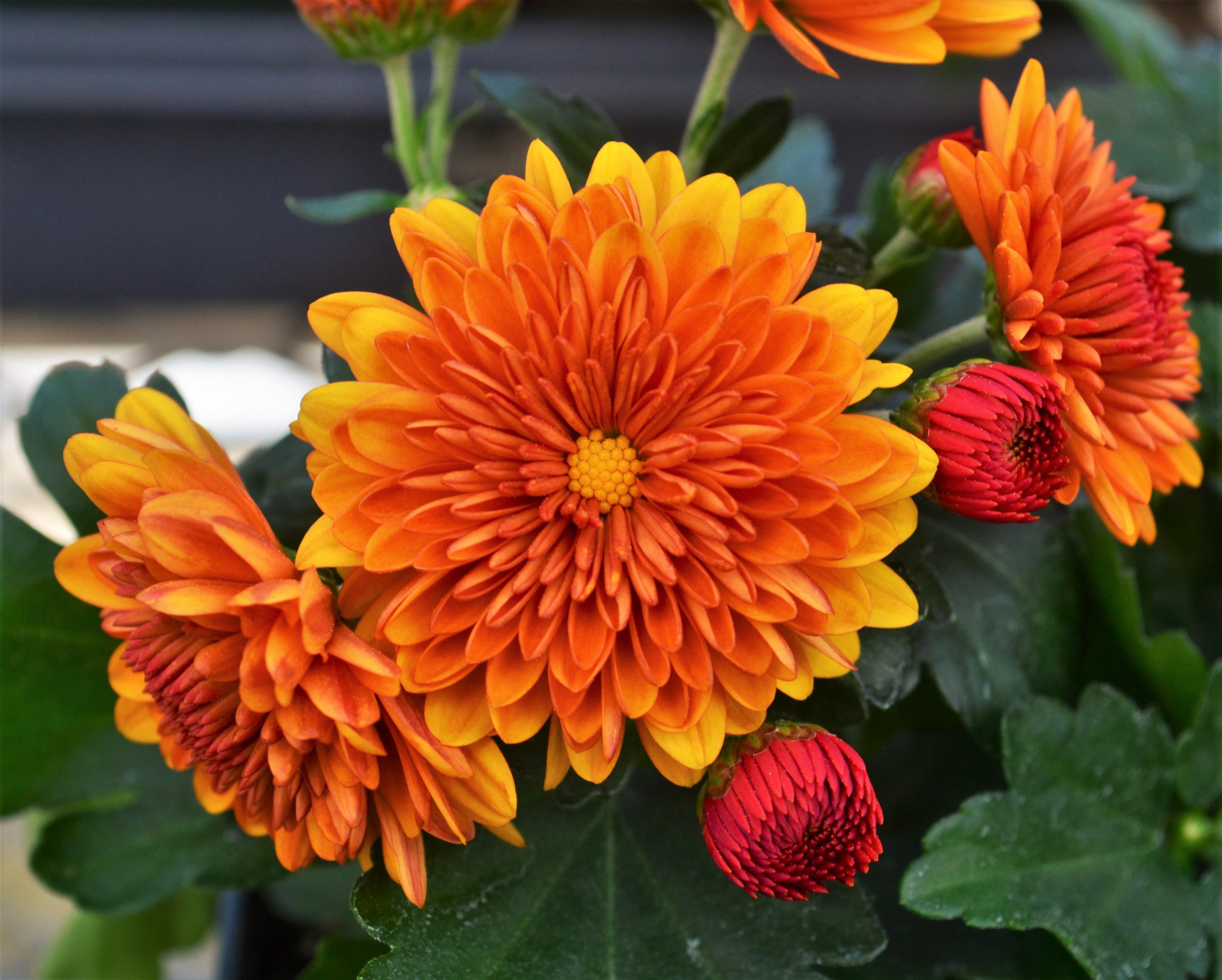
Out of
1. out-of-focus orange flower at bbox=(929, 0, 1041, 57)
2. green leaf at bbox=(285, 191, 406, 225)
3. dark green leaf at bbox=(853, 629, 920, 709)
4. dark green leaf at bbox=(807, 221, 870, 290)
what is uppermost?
out-of-focus orange flower at bbox=(929, 0, 1041, 57)

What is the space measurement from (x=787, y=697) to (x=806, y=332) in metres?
0.14

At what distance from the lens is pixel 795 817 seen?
310 millimetres

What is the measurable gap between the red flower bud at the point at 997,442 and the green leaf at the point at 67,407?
0.33 meters

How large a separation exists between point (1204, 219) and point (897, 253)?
282mm

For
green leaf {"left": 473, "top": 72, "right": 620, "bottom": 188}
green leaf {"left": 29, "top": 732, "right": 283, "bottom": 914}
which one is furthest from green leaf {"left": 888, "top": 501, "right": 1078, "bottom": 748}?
green leaf {"left": 29, "top": 732, "right": 283, "bottom": 914}

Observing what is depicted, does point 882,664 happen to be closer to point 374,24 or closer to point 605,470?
point 605,470

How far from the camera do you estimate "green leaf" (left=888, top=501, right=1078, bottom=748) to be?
421mm

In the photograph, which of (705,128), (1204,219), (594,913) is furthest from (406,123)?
(1204,219)

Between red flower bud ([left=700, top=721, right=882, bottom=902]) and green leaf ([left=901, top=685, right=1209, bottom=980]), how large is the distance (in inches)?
3.0

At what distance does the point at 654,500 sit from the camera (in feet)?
1.04

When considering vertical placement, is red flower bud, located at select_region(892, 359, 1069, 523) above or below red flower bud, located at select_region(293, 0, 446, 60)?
below

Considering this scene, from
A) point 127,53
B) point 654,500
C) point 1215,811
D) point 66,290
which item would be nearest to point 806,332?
point 654,500

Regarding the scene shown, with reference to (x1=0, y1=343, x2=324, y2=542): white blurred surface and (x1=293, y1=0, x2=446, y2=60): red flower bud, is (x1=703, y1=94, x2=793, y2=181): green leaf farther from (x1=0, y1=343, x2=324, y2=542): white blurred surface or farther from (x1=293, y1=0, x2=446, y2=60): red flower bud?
(x1=0, y1=343, x2=324, y2=542): white blurred surface

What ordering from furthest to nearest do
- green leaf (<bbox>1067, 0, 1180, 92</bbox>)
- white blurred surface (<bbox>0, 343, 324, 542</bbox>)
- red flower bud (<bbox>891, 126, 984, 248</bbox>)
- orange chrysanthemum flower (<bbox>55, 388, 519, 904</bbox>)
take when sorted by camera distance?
1. white blurred surface (<bbox>0, 343, 324, 542</bbox>)
2. green leaf (<bbox>1067, 0, 1180, 92</bbox>)
3. red flower bud (<bbox>891, 126, 984, 248</bbox>)
4. orange chrysanthemum flower (<bbox>55, 388, 519, 904</bbox>)
